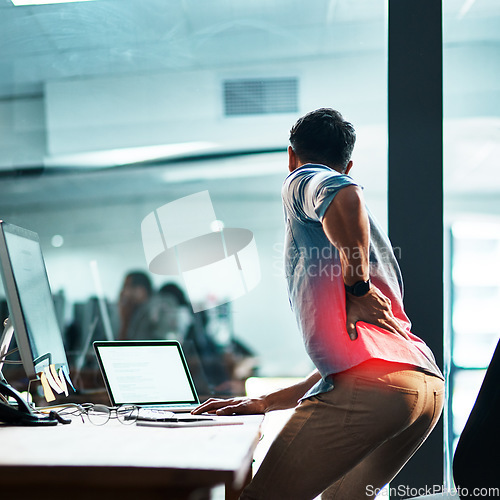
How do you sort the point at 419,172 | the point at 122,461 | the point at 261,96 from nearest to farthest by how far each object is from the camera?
1. the point at 122,461
2. the point at 419,172
3. the point at 261,96

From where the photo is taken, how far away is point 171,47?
230cm

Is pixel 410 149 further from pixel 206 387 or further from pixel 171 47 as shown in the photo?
pixel 206 387

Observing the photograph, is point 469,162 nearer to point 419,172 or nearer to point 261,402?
point 419,172

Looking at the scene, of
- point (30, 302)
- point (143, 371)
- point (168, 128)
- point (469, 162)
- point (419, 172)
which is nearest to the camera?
point (30, 302)

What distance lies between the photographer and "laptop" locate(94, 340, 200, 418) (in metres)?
1.61

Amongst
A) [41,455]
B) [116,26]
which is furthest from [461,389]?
[116,26]

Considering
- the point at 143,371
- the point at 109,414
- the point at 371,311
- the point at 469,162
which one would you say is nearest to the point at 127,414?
the point at 109,414

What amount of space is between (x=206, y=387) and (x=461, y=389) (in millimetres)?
1103

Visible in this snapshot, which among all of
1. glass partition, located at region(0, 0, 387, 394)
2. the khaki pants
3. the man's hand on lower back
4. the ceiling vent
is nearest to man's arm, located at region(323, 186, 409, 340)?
the man's hand on lower back

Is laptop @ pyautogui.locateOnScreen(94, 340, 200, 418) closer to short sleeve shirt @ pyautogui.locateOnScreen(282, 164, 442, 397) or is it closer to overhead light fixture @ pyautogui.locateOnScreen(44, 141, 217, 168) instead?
short sleeve shirt @ pyautogui.locateOnScreen(282, 164, 442, 397)

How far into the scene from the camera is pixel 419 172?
1845mm

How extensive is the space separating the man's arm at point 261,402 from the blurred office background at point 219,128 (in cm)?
73

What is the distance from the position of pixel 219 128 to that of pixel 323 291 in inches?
50.7

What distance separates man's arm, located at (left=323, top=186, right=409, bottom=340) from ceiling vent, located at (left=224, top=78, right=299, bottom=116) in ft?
3.77
